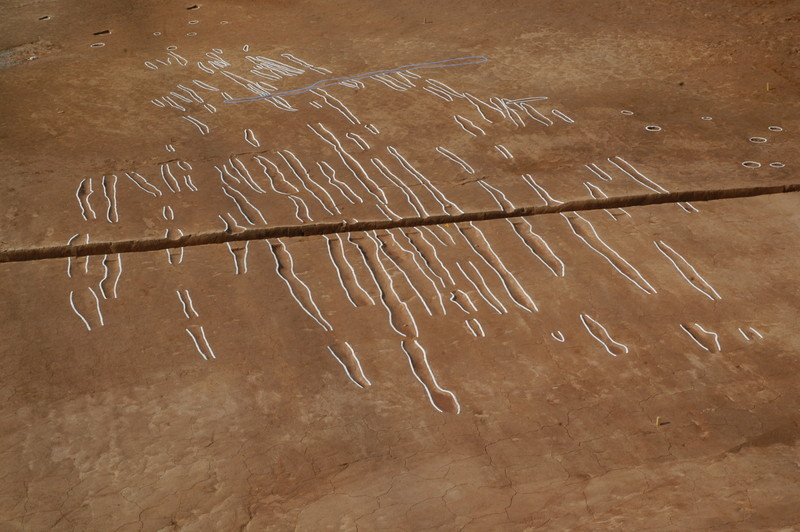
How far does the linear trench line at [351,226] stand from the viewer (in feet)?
15.7

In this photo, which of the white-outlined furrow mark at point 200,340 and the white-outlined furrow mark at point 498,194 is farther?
the white-outlined furrow mark at point 498,194

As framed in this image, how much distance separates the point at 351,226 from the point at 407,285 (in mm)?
691

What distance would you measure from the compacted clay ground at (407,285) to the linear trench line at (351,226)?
0.02 m

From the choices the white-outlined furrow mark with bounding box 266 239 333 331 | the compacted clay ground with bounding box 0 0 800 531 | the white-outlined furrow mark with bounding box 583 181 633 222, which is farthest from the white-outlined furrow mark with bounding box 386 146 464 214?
the white-outlined furrow mark with bounding box 266 239 333 331

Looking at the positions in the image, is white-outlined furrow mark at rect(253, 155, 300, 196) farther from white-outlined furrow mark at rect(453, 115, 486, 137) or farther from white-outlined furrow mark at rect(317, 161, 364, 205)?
white-outlined furrow mark at rect(453, 115, 486, 137)

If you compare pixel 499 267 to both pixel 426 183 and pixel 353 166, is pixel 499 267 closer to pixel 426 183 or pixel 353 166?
pixel 426 183

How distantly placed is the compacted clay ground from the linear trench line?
0.02 m

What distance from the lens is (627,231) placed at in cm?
489

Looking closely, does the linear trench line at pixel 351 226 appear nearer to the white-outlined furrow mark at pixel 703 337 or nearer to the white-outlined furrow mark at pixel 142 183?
the white-outlined furrow mark at pixel 142 183

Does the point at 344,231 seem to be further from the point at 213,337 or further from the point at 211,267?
the point at 213,337

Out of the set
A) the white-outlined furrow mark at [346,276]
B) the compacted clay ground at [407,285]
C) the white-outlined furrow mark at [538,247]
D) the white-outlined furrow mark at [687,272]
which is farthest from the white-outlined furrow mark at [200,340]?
the white-outlined furrow mark at [687,272]

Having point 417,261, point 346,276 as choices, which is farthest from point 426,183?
point 346,276

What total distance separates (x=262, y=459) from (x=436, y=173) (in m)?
2.73

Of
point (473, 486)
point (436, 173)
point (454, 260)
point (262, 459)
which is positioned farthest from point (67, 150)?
point (473, 486)
